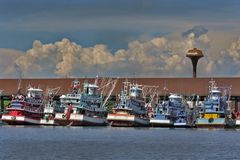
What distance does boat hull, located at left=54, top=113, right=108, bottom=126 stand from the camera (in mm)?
189625

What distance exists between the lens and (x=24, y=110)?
18975 cm

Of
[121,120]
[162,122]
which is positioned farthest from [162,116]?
[121,120]

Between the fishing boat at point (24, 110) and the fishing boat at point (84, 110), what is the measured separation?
506cm

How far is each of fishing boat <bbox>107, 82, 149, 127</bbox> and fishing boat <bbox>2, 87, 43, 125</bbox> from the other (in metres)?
16.3

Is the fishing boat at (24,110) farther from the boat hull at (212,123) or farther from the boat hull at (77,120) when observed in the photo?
the boat hull at (212,123)

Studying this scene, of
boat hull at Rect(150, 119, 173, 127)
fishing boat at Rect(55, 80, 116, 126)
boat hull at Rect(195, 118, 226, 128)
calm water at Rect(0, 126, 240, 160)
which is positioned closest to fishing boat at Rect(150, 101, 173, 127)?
boat hull at Rect(150, 119, 173, 127)

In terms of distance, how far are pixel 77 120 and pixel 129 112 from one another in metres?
11.1

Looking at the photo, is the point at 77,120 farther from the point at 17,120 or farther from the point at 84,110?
the point at 17,120

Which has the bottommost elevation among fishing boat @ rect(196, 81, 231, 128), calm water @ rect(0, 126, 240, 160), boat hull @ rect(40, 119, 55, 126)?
calm water @ rect(0, 126, 240, 160)

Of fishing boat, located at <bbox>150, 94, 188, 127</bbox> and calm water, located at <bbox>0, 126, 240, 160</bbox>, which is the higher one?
fishing boat, located at <bbox>150, 94, 188, 127</bbox>

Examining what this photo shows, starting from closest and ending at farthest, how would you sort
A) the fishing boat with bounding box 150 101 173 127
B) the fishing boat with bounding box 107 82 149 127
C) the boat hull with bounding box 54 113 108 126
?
the fishing boat with bounding box 150 101 173 127, the boat hull with bounding box 54 113 108 126, the fishing boat with bounding box 107 82 149 127

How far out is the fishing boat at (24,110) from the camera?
191 m

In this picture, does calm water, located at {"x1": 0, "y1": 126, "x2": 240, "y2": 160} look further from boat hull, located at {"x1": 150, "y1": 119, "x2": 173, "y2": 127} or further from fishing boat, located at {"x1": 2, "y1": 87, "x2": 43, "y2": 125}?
fishing boat, located at {"x1": 2, "y1": 87, "x2": 43, "y2": 125}

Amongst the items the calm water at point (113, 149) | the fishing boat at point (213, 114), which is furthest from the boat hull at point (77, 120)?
the calm water at point (113, 149)
